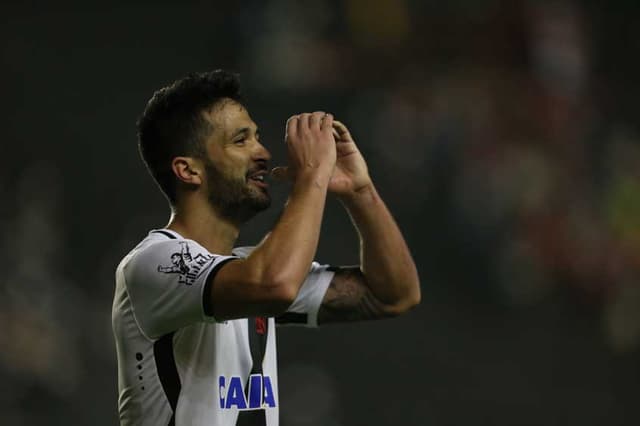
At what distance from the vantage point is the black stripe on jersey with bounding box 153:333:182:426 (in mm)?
2244

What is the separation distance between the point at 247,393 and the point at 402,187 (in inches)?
163

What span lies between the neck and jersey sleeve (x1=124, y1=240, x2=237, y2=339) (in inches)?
6.1

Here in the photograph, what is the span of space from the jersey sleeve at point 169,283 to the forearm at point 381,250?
0.55 m

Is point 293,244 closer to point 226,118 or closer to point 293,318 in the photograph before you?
point 226,118

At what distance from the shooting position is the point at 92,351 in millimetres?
5660

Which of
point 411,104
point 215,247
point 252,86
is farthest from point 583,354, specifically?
point 215,247

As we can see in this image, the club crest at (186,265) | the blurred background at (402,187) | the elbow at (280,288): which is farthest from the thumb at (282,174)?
the blurred background at (402,187)

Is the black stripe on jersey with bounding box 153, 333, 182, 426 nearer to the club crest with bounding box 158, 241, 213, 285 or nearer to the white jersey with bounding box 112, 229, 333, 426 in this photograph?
the white jersey with bounding box 112, 229, 333, 426

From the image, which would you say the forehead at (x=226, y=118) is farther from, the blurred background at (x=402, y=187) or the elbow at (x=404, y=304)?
the blurred background at (x=402, y=187)

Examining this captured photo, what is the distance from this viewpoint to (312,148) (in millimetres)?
2291

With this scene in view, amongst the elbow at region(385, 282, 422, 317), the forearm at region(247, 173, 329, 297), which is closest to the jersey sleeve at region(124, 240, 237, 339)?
the forearm at region(247, 173, 329, 297)

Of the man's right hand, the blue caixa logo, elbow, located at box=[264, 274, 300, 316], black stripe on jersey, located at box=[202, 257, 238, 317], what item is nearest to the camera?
elbow, located at box=[264, 274, 300, 316]

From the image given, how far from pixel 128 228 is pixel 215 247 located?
357 cm

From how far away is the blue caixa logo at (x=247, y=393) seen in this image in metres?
2.34
